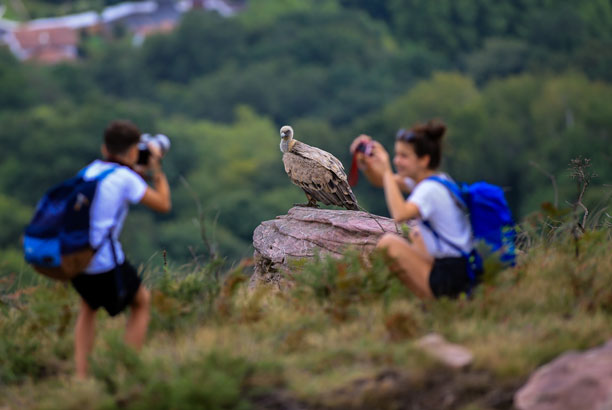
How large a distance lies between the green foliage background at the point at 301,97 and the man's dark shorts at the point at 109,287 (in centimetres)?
5024

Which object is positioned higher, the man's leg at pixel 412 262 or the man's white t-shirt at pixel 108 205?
the man's white t-shirt at pixel 108 205

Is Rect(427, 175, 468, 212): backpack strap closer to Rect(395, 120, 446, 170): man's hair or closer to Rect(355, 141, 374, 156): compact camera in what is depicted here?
Rect(395, 120, 446, 170): man's hair

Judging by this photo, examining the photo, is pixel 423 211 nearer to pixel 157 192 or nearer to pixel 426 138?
pixel 426 138

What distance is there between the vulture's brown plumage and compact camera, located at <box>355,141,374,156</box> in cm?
419

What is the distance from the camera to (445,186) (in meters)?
7.13

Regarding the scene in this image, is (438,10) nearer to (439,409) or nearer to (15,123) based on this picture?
(15,123)

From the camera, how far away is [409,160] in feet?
23.7

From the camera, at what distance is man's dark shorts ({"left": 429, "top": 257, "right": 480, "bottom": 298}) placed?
24.1 feet

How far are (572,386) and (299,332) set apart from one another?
2081 millimetres

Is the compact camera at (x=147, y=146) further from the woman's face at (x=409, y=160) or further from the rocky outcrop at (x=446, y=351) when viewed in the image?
the rocky outcrop at (x=446, y=351)

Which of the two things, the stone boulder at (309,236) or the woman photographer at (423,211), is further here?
the stone boulder at (309,236)

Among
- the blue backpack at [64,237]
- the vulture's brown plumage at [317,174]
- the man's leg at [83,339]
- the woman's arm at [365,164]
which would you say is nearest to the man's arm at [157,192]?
the blue backpack at [64,237]

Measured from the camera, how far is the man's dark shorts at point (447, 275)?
736 cm

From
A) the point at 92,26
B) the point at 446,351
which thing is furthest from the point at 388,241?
the point at 92,26
